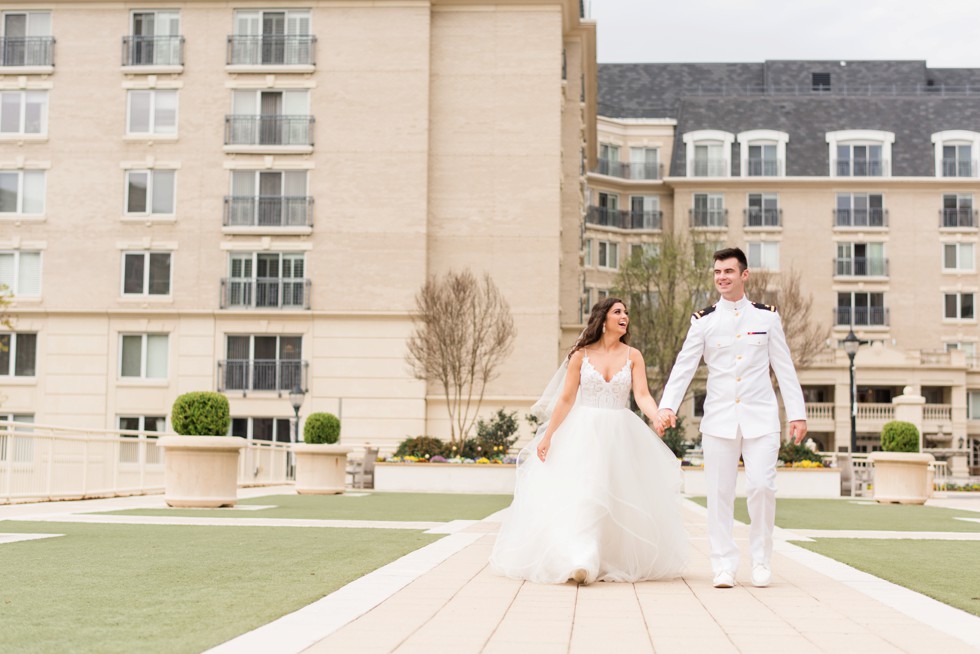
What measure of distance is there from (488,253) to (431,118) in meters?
5.25

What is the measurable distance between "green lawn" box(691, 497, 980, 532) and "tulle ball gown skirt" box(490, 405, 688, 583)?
7.76 meters

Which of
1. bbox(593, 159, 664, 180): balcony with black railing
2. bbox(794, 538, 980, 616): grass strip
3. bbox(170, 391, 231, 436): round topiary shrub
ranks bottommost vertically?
bbox(794, 538, 980, 616): grass strip

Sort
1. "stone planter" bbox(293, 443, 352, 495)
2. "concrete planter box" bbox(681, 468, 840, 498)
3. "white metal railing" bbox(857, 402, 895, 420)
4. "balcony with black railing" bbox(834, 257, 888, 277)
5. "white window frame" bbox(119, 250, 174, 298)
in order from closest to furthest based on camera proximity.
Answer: "stone planter" bbox(293, 443, 352, 495) → "concrete planter box" bbox(681, 468, 840, 498) → "white window frame" bbox(119, 250, 174, 298) → "white metal railing" bbox(857, 402, 895, 420) → "balcony with black railing" bbox(834, 257, 888, 277)

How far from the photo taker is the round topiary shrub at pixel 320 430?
3198 centimetres

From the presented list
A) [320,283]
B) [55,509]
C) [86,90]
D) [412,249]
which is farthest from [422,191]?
[55,509]

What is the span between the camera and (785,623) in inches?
276

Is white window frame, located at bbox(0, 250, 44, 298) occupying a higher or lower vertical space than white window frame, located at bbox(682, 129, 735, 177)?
lower

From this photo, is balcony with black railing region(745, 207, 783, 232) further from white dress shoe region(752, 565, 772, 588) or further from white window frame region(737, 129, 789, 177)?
white dress shoe region(752, 565, 772, 588)

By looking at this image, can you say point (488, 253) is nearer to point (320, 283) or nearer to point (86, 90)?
point (320, 283)

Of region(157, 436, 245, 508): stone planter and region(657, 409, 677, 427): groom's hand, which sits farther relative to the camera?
region(157, 436, 245, 508): stone planter

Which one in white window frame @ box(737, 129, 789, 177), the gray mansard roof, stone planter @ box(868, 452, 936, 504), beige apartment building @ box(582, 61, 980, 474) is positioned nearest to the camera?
stone planter @ box(868, 452, 936, 504)

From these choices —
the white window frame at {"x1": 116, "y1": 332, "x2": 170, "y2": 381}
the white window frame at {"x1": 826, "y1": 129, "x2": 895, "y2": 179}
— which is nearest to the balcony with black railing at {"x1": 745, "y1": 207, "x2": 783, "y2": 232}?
the white window frame at {"x1": 826, "y1": 129, "x2": 895, "y2": 179}

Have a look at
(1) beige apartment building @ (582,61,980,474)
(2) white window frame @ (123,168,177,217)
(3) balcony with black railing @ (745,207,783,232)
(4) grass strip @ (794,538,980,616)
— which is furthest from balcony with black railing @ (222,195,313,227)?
(4) grass strip @ (794,538,980,616)

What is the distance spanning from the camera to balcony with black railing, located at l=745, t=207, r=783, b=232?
6931 centimetres
